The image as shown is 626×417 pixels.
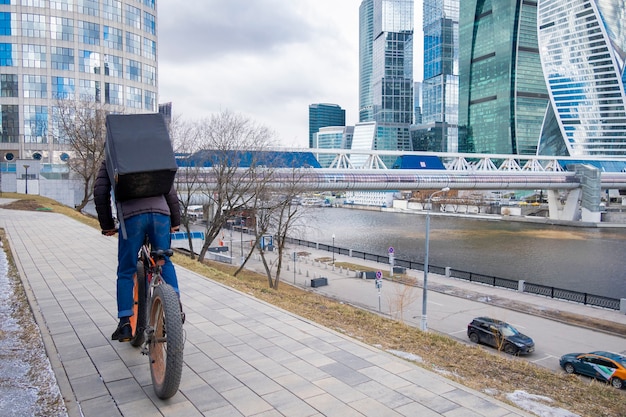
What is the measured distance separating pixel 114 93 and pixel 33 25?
33.8ft

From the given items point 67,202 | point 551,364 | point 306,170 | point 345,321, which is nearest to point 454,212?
point 306,170

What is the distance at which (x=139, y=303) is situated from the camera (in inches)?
224

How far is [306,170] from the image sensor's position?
119 feet

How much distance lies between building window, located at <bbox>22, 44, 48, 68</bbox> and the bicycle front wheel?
185 feet

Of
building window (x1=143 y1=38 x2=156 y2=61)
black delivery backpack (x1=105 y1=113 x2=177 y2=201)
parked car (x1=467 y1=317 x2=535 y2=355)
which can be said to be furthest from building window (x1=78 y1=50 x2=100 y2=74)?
black delivery backpack (x1=105 y1=113 x2=177 y2=201)

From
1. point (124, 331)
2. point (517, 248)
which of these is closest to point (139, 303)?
point (124, 331)

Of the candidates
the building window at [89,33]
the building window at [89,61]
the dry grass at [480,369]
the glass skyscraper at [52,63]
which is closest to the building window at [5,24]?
the glass skyscraper at [52,63]

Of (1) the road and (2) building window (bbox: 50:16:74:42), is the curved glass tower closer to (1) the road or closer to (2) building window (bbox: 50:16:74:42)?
(1) the road

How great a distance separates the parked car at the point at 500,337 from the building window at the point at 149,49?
52894 millimetres

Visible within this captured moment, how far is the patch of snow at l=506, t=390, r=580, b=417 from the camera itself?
524 cm

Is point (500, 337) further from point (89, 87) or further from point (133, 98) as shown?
point (89, 87)

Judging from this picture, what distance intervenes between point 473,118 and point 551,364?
169m

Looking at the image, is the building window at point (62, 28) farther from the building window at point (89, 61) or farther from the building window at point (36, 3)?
the building window at point (89, 61)

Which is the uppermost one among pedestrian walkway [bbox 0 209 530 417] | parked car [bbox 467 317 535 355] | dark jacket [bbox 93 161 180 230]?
dark jacket [bbox 93 161 180 230]
